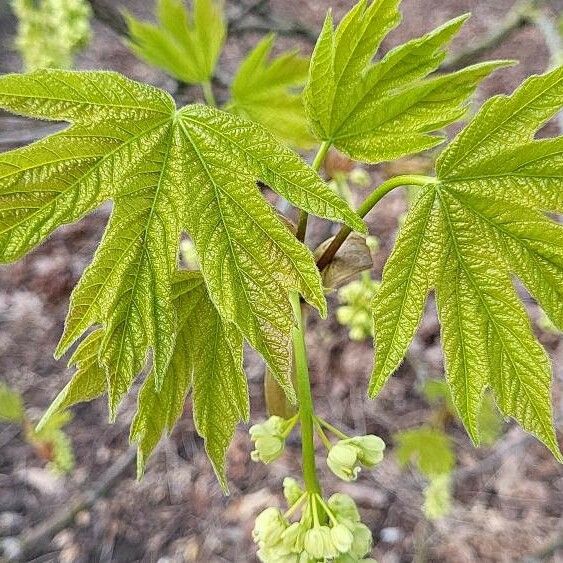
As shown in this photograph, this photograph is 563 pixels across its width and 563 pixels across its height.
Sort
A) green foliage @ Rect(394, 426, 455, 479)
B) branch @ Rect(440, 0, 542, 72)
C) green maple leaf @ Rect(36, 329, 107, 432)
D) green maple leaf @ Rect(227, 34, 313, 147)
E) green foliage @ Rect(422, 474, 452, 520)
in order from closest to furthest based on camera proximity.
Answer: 1. green maple leaf @ Rect(36, 329, 107, 432)
2. green maple leaf @ Rect(227, 34, 313, 147)
3. green foliage @ Rect(394, 426, 455, 479)
4. green foliage @ Rect(422, 474, 452, 520)
5. branch @ Rect(440, 0, 542, 72)

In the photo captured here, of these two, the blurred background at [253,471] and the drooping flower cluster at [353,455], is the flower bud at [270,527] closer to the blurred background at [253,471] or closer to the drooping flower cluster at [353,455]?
the drooping flower cluster at [353,455]

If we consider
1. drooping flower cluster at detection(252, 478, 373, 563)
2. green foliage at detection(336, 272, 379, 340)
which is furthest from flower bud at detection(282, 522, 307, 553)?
green foliage at detection(336, 272, 379, 340)

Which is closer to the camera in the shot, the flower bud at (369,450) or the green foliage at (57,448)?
the flower bud at (369,450)

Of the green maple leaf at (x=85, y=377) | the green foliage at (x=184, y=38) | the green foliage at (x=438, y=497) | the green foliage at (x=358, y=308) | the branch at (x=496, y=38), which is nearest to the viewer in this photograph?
the green maple leaf at (x=85, y=377)

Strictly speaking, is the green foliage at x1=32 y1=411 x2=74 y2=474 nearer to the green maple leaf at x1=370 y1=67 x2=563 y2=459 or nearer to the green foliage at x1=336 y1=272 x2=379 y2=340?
the green foliage at x1=336 y1=272 x2=379 y2=340

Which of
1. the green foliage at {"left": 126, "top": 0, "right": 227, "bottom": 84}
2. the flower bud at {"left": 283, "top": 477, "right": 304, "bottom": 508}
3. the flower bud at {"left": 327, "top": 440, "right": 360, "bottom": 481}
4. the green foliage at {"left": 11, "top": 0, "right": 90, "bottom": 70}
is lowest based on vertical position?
the flower bud at {"left": 283, "top": 477, "right": 304, "bottom": 508}

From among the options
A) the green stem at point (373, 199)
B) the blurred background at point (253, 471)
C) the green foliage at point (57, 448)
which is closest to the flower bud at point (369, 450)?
the green stem at point (373, 199)

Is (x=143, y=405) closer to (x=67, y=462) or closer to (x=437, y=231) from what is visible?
(x=437, y=231)

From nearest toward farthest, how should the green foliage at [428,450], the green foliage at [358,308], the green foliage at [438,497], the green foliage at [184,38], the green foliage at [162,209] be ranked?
the green foliage at [162,209] < the green foliage at [184,38] < the green foliage at [358,308] < the green foliage at [428,450] < the green foliage at [438,497]
